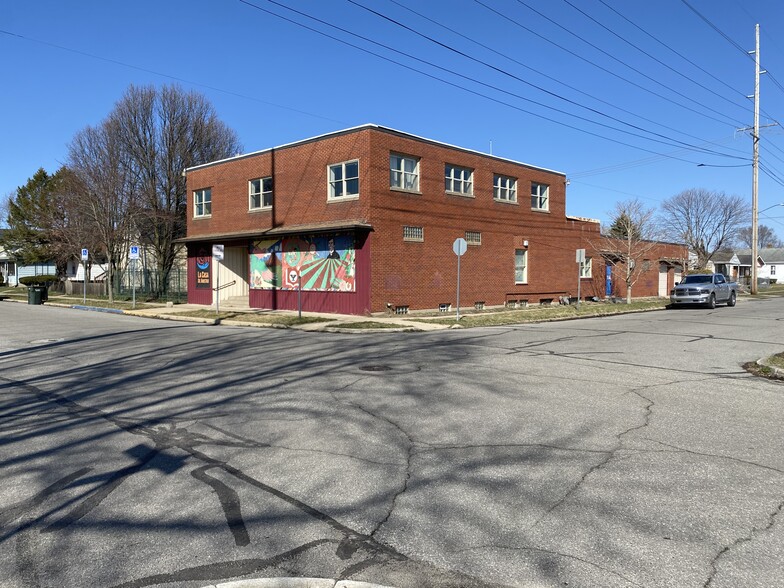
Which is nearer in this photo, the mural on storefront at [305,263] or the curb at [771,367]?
the curb at [771,367]

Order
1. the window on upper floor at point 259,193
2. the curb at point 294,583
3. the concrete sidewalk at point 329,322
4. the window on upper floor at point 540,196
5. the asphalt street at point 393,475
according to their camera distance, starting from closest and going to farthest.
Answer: the curb at point 294,583 < the asphalt street at point 393,475 < the concrete sidewalk at point 329,322 < the window on upper floor at point 259,193 < the window on upper floor at point 540,196

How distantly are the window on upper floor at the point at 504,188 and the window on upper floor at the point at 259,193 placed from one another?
35.5 feet

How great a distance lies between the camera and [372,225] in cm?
2195

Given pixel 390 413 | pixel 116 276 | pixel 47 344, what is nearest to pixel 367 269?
pixel 47 344

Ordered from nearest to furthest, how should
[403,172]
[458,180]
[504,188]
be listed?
[403,172] → [458,180] → [504,188]

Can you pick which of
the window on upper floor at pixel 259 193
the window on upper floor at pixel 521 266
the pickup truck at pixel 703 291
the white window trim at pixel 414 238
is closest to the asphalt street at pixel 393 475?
the white window trim at pixel 414 238

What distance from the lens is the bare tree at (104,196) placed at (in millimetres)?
34688

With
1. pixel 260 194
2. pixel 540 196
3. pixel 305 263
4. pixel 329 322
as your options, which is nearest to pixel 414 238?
pixel 305 263

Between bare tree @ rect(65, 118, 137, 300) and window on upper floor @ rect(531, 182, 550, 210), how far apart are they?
2407cm

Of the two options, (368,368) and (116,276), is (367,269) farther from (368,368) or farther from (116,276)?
(116,276)

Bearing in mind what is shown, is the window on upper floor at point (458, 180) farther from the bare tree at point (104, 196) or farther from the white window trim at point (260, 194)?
the bare tree at point (104, 196)

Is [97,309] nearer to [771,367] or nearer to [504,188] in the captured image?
[504,188]

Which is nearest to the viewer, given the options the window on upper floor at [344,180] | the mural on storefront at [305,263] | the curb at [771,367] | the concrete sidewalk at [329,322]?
the curb at [771,367]

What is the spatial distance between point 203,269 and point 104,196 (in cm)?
991
